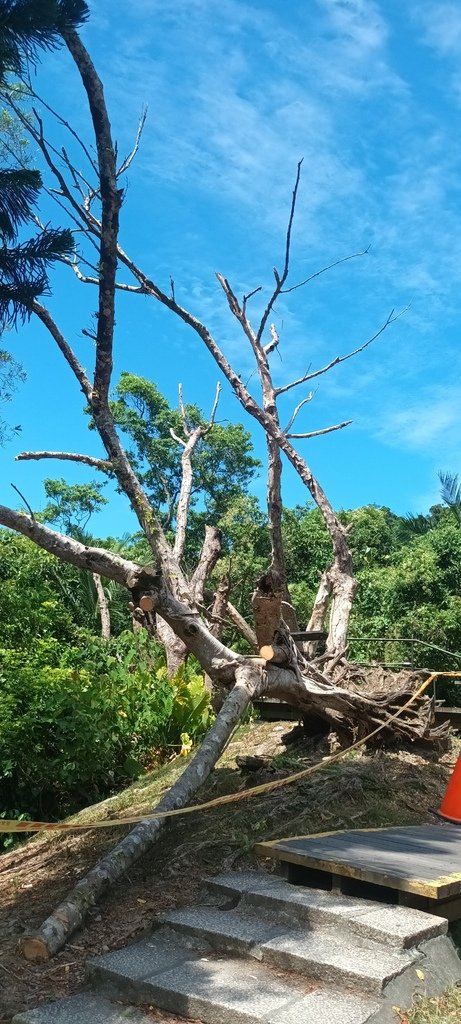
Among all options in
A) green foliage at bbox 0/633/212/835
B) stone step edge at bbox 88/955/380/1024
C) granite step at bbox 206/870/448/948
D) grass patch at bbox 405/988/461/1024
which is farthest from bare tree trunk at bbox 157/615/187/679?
grass patch at bbox 405/988/461/1024

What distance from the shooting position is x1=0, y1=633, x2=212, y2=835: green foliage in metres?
7.64

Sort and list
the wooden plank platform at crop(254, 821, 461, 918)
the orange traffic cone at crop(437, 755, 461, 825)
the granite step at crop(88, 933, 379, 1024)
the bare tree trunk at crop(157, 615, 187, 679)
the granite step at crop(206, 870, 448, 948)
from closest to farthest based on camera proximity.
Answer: the granite step at crop(88, 933, 379, 1024) → the granite step at crop(206, 870, 448, 948) → the wooden plank platform at crop(254, 821, 461, 918) → the orange traffic cone at crop(437, 755, 461, 825) → the bare tree trunk at crop(157, 615, 187, 679)

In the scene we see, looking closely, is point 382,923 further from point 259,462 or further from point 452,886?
point 259,462

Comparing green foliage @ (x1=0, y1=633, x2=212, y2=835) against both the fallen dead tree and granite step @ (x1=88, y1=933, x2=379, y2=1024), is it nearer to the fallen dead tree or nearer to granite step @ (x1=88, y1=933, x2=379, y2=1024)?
the fallen dead tree

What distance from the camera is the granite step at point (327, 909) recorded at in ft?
12.8

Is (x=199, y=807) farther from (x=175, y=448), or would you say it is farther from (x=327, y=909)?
(x=175, y=448)

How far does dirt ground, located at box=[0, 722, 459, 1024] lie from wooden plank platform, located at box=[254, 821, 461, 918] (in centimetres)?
45

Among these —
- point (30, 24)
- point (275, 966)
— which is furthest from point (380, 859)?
point (30, 24)

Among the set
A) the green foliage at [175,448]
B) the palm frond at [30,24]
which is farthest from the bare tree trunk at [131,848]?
the green foliage at [175,448]

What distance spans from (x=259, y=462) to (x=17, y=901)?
19.6 m

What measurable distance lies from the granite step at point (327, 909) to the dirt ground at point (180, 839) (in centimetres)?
29

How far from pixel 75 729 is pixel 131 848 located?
2.69 meters

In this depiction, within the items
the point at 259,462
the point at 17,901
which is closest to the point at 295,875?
the point at 17,901

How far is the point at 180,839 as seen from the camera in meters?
5.61
